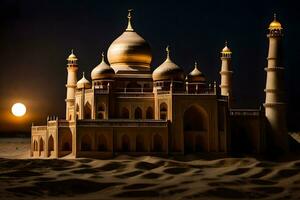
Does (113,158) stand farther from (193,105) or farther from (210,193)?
(210,193)

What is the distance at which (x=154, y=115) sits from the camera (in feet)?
149

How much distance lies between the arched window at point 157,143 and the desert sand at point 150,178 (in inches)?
48.7

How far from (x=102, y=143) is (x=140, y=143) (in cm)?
267

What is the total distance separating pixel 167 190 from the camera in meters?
30.4

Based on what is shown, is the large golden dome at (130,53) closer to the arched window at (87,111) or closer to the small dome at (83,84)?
the small dome at (83,84)

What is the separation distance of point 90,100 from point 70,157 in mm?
5696

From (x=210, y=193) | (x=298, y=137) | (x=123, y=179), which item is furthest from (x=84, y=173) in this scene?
(x=298, y=137)

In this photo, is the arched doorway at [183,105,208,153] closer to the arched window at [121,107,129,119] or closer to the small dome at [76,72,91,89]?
the arched window at [121,107,129,119]

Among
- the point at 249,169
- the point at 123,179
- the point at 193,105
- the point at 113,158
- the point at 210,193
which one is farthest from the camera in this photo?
the point at 193,105

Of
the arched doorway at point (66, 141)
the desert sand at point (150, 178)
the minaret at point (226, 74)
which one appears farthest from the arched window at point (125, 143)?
the minaret at point (226, 74)

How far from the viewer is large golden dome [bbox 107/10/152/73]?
160 ft

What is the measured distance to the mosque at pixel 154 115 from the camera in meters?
42.2

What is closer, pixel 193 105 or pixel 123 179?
pixel 123 179

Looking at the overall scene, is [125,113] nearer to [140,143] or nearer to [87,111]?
[87,111]
